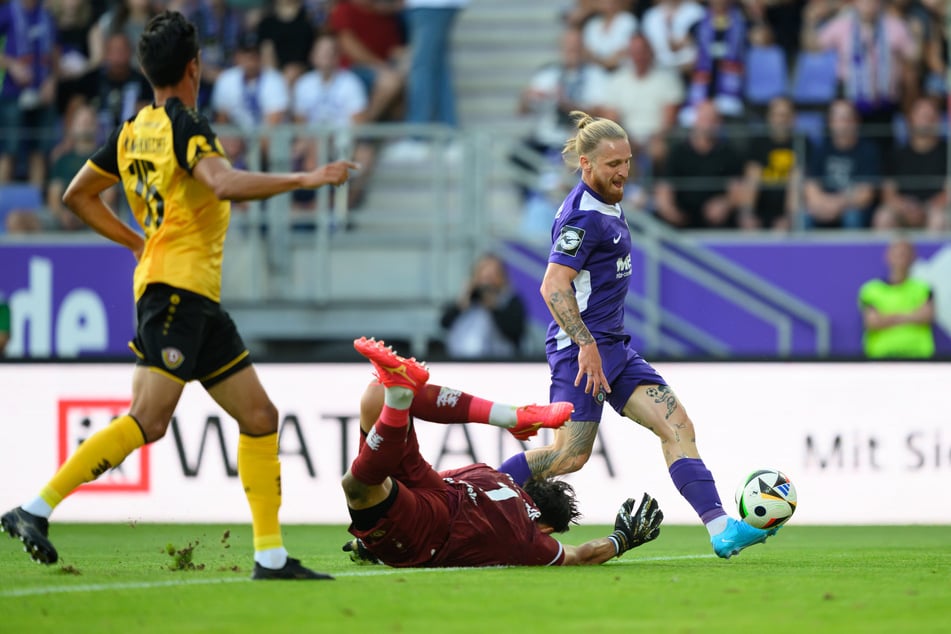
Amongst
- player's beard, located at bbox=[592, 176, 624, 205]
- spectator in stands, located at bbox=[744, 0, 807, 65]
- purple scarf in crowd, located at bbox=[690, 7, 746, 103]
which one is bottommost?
player's beard, located at bbox=[592, 176, 624, 205]

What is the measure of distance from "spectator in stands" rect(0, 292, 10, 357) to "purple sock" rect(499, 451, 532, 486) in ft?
26.1

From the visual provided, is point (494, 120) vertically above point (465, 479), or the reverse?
point (494, 120)

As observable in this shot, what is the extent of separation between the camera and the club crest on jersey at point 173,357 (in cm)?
654

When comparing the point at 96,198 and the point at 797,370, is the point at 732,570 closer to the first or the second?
the point at 96,198

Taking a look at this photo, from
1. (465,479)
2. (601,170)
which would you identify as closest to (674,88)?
(601,170)

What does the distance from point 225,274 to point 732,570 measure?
8.66 m

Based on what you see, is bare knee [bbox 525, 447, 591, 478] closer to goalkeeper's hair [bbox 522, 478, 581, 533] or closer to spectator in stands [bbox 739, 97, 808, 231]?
goalkeeper's hair [bbox 522, 478, 581, 533]

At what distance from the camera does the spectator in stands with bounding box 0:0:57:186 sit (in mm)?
16844

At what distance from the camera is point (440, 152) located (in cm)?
1493

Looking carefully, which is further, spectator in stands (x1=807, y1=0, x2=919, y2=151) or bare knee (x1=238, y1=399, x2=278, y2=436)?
spectator in stands (x1=807, y1=0, x2=919, y2=151)

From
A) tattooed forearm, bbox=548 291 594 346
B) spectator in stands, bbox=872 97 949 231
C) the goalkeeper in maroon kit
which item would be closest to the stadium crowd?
spectator in stands, bbox=872 97 949 231

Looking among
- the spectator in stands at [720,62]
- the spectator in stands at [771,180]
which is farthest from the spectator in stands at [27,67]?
the spectator in stands at [771,180]

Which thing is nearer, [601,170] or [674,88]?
[601,170]

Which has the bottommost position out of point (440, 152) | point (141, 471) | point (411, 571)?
point (141, 471)
